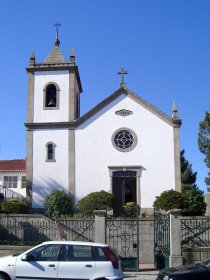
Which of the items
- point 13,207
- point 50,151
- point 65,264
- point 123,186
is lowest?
point 65,264

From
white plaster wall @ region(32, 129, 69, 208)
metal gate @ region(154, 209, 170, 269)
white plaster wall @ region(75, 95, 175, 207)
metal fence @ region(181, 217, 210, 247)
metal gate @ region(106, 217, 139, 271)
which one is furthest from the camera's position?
white plaster wall @ region(32, 129, 69, 208)

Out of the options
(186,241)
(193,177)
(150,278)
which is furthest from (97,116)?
(193,177)

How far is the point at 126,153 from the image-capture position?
107ft

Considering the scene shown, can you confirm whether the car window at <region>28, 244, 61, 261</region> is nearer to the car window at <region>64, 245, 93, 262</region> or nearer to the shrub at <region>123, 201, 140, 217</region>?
the car window at <region>64, 245, 93, 262</region>

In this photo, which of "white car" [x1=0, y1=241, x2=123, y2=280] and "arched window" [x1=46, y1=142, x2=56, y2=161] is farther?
"arched window" [x1=46, y1=142, x2=56, y2=161]

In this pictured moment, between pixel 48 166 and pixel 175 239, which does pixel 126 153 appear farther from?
pixel 175 239

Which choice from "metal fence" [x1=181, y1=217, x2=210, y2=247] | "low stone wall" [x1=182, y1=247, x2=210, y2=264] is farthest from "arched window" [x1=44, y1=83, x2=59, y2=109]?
"low stone wall" [x1=182, y1=247, x2=210, y2=264]

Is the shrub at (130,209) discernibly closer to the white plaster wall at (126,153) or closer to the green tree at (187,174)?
the white plaster wall at (126,153)

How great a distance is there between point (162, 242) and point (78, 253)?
26.6ft

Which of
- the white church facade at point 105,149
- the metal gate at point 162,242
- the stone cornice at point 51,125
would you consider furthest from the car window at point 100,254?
the stone cornice at point 51,125

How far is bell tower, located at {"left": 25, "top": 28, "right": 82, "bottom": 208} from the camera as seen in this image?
107ft

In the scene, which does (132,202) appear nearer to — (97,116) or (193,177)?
(97,116)

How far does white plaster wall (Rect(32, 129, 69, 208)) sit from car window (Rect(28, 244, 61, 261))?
65.2 feet

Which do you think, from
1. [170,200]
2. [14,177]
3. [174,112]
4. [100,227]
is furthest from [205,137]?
[100,227]
